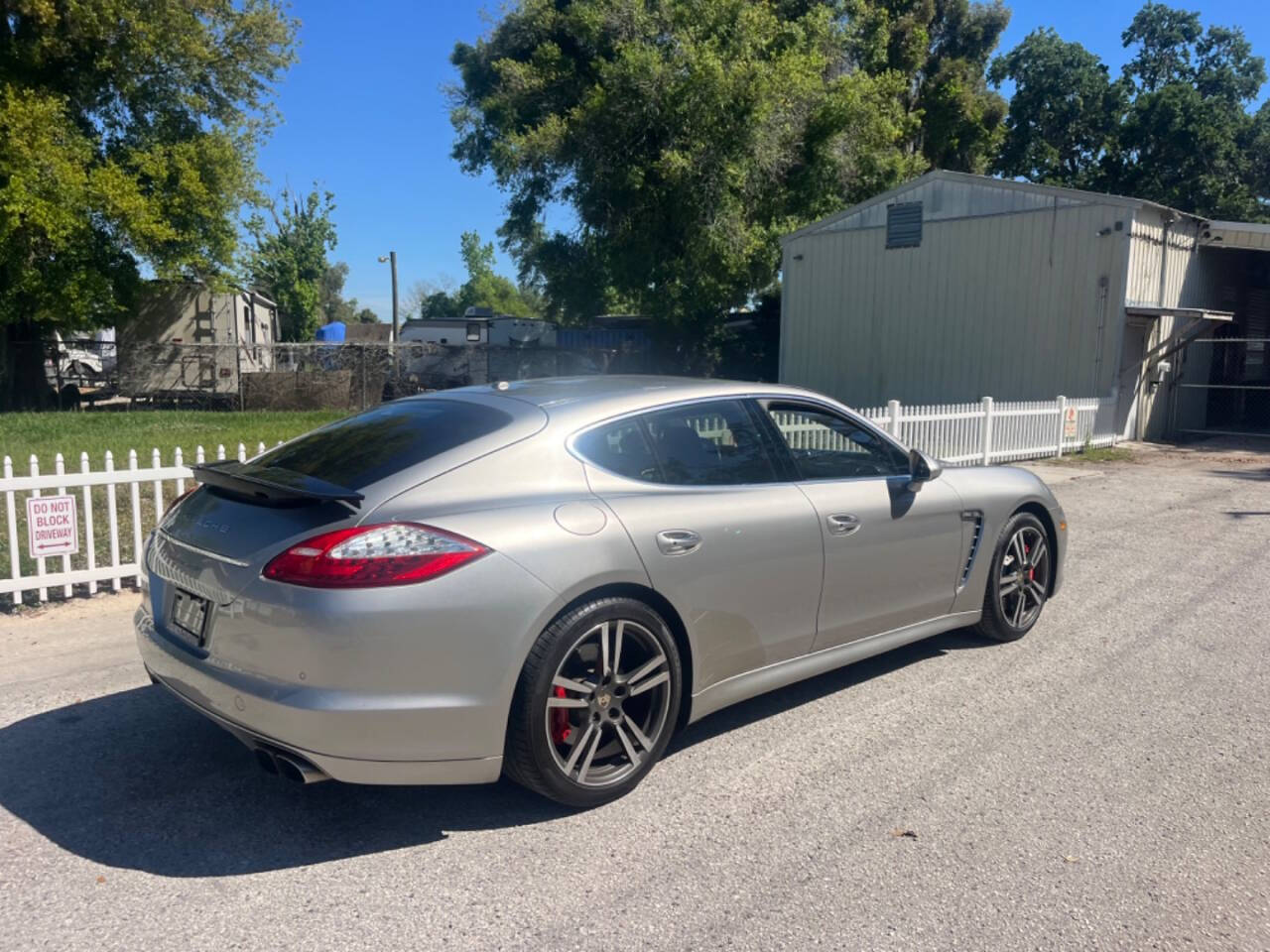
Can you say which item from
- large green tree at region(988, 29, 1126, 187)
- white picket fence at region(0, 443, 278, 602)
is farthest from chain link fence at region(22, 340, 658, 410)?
large green tree at region(988, 29, 1126, 187)

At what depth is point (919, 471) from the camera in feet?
15.5

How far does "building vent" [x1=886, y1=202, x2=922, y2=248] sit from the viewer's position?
67.3ft

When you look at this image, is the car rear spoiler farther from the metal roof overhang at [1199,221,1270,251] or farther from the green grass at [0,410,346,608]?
the metal roof overhang at [1199,221,1270,251]

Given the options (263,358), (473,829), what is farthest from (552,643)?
(263,358)

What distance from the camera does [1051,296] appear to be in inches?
730

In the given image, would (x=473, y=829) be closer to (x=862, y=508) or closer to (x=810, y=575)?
(x=810, y=575)

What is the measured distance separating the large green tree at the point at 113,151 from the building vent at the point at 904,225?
1474cm

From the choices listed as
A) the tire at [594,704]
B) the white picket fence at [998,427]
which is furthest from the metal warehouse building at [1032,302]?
the tire at [594,704]

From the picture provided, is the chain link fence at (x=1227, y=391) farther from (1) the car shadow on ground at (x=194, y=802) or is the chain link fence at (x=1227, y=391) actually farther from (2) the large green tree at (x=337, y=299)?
(2) the large green tree at (x=337, y=299)

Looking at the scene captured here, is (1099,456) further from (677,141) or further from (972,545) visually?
(677,141)

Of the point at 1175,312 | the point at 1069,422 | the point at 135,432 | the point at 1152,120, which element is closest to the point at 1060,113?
the point at 1152,120

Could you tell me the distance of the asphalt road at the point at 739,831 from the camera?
2.85 metres

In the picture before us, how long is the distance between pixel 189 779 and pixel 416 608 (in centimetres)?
143

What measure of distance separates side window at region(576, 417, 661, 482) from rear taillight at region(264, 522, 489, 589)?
0.71 metres
